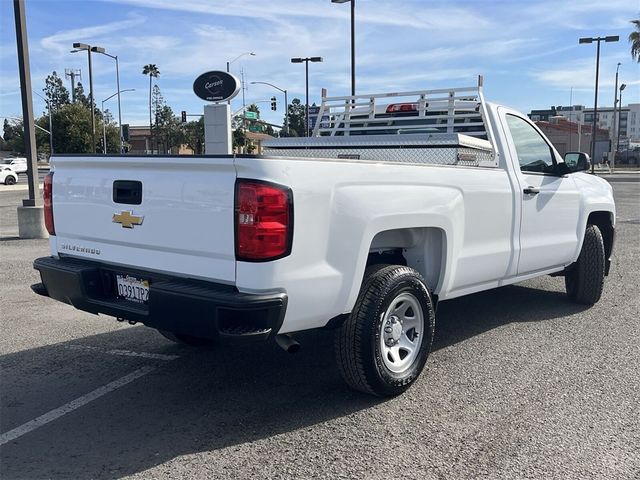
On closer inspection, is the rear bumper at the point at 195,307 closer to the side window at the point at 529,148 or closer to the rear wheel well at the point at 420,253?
the rear wheel well at the point at 420,253

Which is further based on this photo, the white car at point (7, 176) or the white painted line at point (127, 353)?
the white car at point (7, 176)

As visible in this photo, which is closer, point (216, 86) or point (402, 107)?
point (402, 107)

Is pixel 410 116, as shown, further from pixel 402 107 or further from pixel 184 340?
pixel 184 340

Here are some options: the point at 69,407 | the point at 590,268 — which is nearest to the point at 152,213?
the point at 69,407

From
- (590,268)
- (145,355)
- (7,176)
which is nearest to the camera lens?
(145,355)

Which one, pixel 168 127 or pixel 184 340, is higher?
pixel 168 127

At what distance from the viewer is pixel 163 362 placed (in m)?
4.86

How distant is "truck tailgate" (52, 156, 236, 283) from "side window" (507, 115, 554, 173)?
10.3 ft

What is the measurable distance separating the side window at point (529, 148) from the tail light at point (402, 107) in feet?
3.82

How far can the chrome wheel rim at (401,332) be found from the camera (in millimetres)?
4066

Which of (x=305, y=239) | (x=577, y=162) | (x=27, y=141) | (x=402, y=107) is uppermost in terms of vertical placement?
(x=402, y=107)

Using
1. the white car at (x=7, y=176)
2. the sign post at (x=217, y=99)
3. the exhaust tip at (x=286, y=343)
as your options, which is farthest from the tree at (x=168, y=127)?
the exhaust tip at (x=286, y=343)

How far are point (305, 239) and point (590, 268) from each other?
4100 mm

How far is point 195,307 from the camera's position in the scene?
3.34 metres
